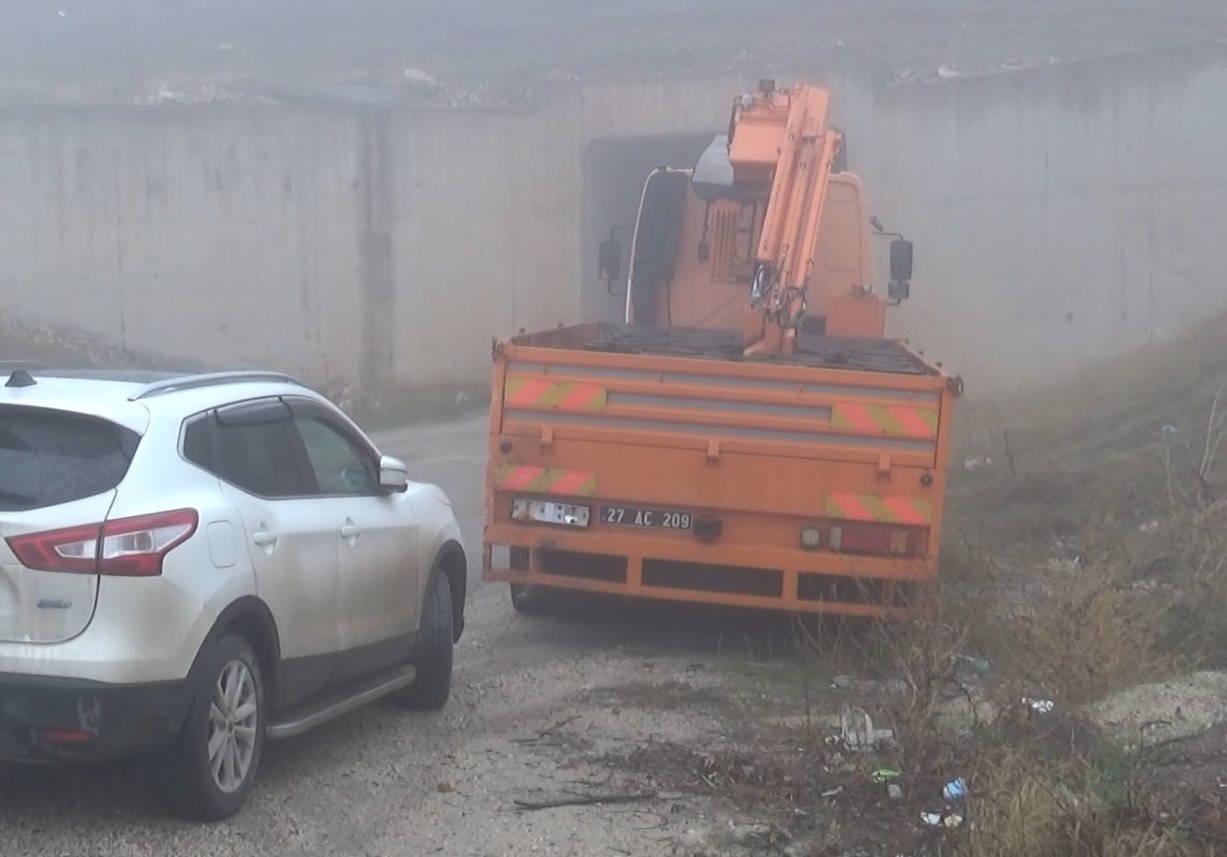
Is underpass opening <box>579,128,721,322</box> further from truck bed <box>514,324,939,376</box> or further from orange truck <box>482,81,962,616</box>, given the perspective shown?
orange truck <box>482,81,962,616</box>

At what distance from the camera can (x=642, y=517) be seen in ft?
28.9

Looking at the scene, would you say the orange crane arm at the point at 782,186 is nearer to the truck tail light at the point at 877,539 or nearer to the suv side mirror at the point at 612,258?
the suv side mirror at the point at 612,258

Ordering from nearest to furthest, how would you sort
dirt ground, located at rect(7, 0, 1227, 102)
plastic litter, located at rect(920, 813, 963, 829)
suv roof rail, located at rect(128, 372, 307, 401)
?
plastic litter, located at rect(920, 813, 963, 829) < suv roof rail, located at rect(128, 372, 307, 401) < dirt ground, located at rect(7, 0, 1227, 102)

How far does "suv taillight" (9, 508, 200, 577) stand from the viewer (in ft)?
→ 17.3

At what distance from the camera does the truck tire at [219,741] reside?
546 cm

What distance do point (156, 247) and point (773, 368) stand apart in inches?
689

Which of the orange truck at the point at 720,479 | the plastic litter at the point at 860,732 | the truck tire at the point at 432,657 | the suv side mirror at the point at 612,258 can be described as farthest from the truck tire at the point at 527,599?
the suv side mirror at the point at 612,258

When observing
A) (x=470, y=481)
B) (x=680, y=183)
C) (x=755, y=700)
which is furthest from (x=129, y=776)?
(x=470, y=481)

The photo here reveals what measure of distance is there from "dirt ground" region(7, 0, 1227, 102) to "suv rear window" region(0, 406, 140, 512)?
1878 centimetres

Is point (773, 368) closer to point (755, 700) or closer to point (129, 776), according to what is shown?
point (755, 700)

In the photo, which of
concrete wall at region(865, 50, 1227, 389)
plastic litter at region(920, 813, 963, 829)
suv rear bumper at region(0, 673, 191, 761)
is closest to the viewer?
suv rear bumper at region(0, 673, 191, 761)

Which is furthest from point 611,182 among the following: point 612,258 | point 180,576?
point 180,576

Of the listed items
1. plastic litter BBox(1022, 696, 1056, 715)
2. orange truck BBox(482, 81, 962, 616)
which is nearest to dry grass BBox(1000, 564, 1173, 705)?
plastic litter BBox(1022, 696, 1056, 715)

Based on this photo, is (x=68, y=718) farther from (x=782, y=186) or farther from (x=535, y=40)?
(x=535, y=40)
